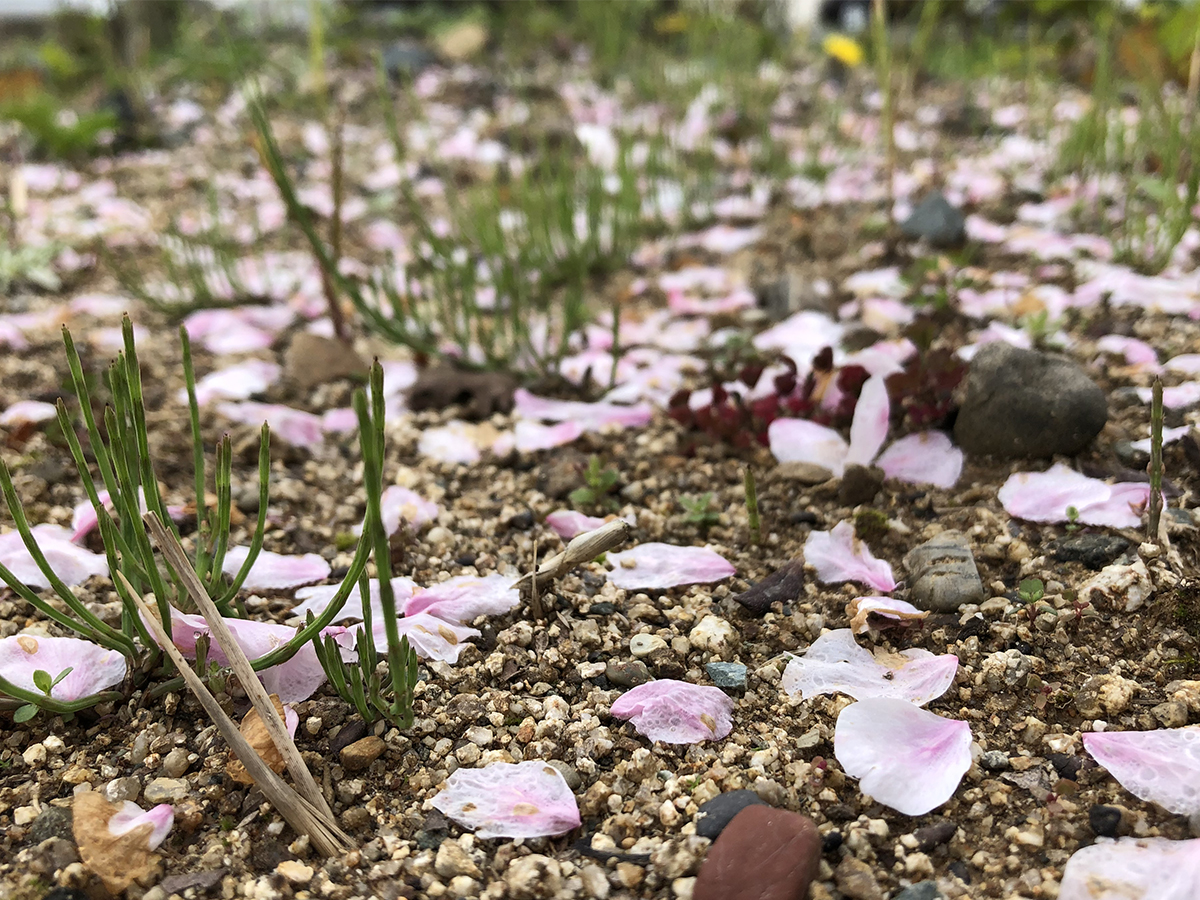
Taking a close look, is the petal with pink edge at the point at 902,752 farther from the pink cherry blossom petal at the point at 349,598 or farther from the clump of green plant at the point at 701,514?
the pink cherry blossom petal at the point at 349,598

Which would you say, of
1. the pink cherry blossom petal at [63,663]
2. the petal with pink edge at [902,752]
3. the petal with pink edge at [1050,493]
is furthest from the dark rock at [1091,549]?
the pink cherry blossom petal at [63,663]

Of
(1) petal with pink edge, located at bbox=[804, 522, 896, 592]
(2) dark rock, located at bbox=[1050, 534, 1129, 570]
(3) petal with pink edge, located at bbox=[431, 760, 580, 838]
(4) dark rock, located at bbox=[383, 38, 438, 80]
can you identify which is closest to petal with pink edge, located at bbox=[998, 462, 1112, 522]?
(2) dark rock, located at bbox=[1050, 534, 1129, 570]

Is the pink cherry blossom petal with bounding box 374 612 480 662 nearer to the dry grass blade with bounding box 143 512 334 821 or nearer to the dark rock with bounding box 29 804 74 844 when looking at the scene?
the dry grass blade with bounding box 143 512 334 821

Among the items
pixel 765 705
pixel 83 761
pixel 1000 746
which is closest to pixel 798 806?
pixel 765 705

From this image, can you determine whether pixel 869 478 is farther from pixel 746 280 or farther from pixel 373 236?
pixel 373 236

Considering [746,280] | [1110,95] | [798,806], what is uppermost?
[1110,95]

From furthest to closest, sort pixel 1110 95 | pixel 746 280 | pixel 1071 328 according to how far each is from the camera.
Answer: pixel 1110 95
pixel 746 280
pixel 1071 328
